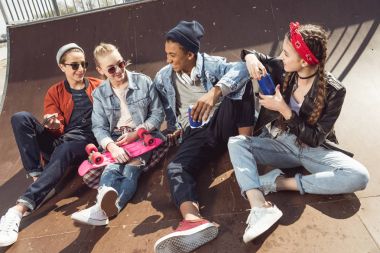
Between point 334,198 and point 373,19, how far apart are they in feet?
11.7

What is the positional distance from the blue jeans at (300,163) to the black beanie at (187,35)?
0.86 m

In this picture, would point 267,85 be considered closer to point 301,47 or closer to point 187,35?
point 301,47

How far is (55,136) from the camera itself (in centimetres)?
322

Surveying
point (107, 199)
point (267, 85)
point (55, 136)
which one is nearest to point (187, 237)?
point (107, 199)

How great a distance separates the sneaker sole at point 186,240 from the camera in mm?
1943

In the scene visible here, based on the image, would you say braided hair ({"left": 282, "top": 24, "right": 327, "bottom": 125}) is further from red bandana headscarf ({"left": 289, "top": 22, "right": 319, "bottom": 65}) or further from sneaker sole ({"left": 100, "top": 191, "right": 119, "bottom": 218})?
sneaker sole ({"left": 100, "top": 191, "right": 119, "bottom": 218})

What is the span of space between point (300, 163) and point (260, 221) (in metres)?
0.67

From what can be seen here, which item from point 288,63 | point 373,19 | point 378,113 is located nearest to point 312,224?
point 288,63

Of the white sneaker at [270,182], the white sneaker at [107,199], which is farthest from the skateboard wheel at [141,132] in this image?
the white sneaker at [270,182]

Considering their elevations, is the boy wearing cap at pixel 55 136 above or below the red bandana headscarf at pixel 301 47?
below

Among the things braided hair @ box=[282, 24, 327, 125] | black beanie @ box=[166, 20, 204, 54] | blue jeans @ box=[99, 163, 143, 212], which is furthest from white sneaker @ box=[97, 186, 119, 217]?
braided hair @ box=[282, 24, 327, 125]

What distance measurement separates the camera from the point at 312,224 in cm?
207

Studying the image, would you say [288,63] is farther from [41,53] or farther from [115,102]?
[41,53]

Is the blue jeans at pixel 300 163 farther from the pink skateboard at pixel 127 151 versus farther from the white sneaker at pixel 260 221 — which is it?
the pink skateboard at pixel 127 151
